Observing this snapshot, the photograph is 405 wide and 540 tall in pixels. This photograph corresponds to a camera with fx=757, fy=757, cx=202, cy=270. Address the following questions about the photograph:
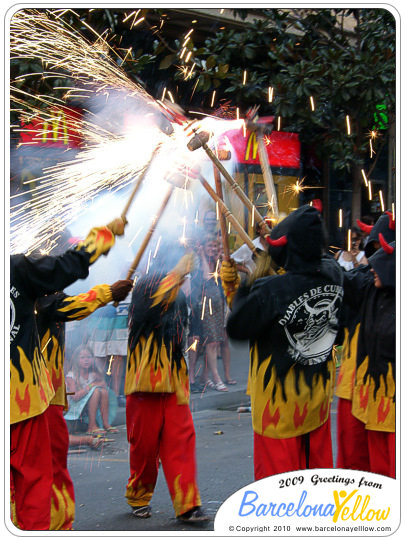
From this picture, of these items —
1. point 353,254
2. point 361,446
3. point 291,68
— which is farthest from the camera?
point 353,254

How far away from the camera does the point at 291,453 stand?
3504 mm

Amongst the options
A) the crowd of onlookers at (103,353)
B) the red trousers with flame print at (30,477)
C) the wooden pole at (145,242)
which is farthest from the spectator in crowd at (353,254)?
the red trousers with flame print at (30,477)

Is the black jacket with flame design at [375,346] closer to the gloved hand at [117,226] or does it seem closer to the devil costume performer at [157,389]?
the devil costume performer at [157,389]

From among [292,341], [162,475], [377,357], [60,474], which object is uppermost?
[292,341]

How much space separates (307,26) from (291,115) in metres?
0.65

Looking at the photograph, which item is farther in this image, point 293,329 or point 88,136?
point 88,136

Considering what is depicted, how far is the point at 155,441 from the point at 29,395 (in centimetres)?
114

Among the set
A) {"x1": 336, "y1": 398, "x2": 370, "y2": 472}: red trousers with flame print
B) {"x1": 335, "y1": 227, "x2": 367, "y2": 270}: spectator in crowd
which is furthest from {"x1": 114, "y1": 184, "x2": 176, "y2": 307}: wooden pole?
{"x1": 335, "y1": 227, "x2": 367, "y2": 270}: spectator in crowd

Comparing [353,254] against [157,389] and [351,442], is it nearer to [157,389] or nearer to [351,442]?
[351,442]

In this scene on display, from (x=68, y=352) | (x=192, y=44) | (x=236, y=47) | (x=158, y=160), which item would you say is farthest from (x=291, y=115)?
(x=68, y=352)

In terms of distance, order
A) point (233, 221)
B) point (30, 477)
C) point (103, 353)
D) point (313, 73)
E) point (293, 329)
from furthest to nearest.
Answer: point (103, 353)
point (313, 73)
point (233, 221)
point (293, 329)
point (30, 477)

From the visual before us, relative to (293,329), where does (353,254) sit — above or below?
above

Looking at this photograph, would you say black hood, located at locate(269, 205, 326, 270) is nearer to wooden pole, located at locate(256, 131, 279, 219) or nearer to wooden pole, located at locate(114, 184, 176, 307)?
wooden pole, located at locate(256, 131, 279, 219)

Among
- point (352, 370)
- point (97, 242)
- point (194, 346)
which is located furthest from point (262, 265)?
point (194, 346)
